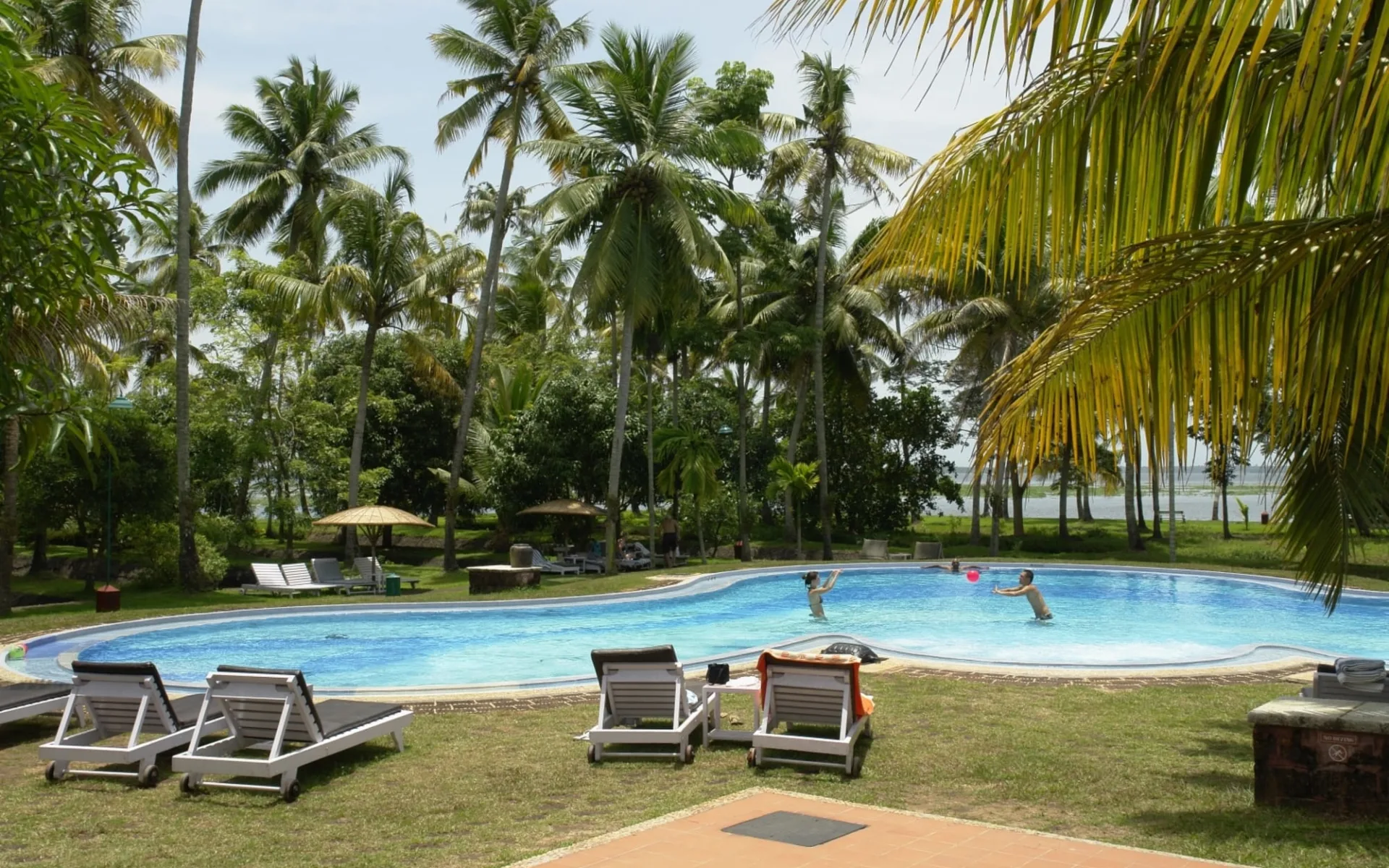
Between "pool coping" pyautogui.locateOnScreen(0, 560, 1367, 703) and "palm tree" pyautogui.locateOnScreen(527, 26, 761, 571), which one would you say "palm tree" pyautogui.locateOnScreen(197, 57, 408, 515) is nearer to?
"palm tree" pyautogui.locateOnScreen(527, 26, 761, 571)

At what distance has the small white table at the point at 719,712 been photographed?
880 cm

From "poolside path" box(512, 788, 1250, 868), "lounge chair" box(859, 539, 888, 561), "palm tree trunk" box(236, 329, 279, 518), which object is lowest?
"poolside path" box(512, 788, 1250, 868)

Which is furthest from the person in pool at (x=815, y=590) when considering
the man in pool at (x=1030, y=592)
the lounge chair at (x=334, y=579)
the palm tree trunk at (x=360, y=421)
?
the palm tree trunk at (x=360, y=421)

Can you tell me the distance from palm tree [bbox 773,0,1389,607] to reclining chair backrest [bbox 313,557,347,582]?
22313 mm

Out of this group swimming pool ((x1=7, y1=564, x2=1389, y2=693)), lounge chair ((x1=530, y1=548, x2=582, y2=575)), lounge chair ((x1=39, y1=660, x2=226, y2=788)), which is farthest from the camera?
lounge chair ((x1=530, y1=548, x2=582, y2=575))

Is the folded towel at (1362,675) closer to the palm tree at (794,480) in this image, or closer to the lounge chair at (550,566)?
the lounge chair at (550,566)

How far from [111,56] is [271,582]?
11.0 m

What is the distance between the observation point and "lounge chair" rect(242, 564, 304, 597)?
22625 mm

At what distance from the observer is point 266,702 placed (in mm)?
8156

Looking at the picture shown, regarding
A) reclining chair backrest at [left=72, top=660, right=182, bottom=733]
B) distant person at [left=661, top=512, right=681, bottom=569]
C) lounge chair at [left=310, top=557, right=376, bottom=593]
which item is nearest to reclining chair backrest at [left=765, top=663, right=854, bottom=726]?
reclining chair backrest at [left=72, top=660, right=182, bottom=733]

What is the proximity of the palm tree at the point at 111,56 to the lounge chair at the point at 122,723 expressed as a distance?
16912 mm

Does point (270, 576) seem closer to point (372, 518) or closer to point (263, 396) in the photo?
point (372, 518)

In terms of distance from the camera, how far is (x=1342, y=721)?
623 cm

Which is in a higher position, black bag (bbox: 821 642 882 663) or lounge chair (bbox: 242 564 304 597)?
lounge chair (bbox: 242 564 304 597)
